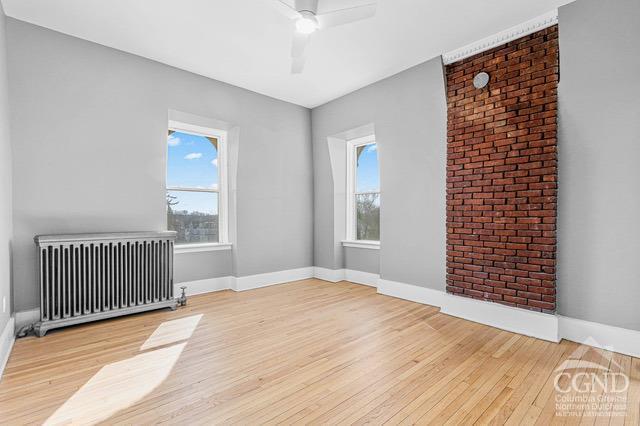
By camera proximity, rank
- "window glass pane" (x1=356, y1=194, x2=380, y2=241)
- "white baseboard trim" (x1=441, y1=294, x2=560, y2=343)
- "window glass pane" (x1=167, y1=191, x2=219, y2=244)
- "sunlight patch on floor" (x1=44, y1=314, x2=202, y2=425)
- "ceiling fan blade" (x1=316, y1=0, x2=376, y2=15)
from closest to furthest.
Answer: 1. "sunlight patch on floor" (x1=44, y1=314, x2=202, y2=425)
2. "ceiling fan blade" (x1=316, y1=0, x2=376, y2=15)
3. "white baseboard trim" (x1=441, y1=294, x2=560, y2=343)
4. "window glass pane" (x1=167, y1=191, x2=219, y2=244)
5. "window glass pane" (x1=356, y1=194, x2=380, y2=241)

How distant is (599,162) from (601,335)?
1.46 m

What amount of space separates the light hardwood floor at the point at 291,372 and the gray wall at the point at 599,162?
52 cm

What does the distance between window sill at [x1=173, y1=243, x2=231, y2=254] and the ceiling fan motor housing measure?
3.14m

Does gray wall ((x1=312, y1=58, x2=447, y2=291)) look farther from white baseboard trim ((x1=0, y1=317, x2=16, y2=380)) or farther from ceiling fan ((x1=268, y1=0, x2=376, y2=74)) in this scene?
white baseboard trim ((x1=0, y1=317, x2=16, y2=380))

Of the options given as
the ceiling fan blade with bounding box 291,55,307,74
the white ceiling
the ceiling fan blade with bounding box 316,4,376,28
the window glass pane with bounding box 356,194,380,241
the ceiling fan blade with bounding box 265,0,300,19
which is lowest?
the window glass pane with bounding box 356,194,380,241

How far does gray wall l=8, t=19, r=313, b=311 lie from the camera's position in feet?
10.2

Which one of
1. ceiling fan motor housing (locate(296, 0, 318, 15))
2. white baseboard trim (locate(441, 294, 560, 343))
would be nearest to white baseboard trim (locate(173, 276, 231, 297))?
white baseboard trim (locate(441, 294, 560, 343))

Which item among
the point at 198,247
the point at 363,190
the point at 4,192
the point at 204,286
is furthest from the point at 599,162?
the point at 4,192

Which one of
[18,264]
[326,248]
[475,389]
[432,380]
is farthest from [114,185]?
[475,389]

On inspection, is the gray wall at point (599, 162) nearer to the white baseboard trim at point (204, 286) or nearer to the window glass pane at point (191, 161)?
the white baseboard trim at point (204, 286)

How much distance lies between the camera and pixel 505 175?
3180mm

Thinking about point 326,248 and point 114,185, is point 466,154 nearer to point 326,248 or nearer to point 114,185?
point 326,248

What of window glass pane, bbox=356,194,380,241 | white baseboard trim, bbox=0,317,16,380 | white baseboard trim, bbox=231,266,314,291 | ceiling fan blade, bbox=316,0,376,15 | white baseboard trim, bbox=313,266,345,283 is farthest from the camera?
white baseboard trim, bbox=313,266,345,283

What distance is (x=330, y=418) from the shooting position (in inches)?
69.2
